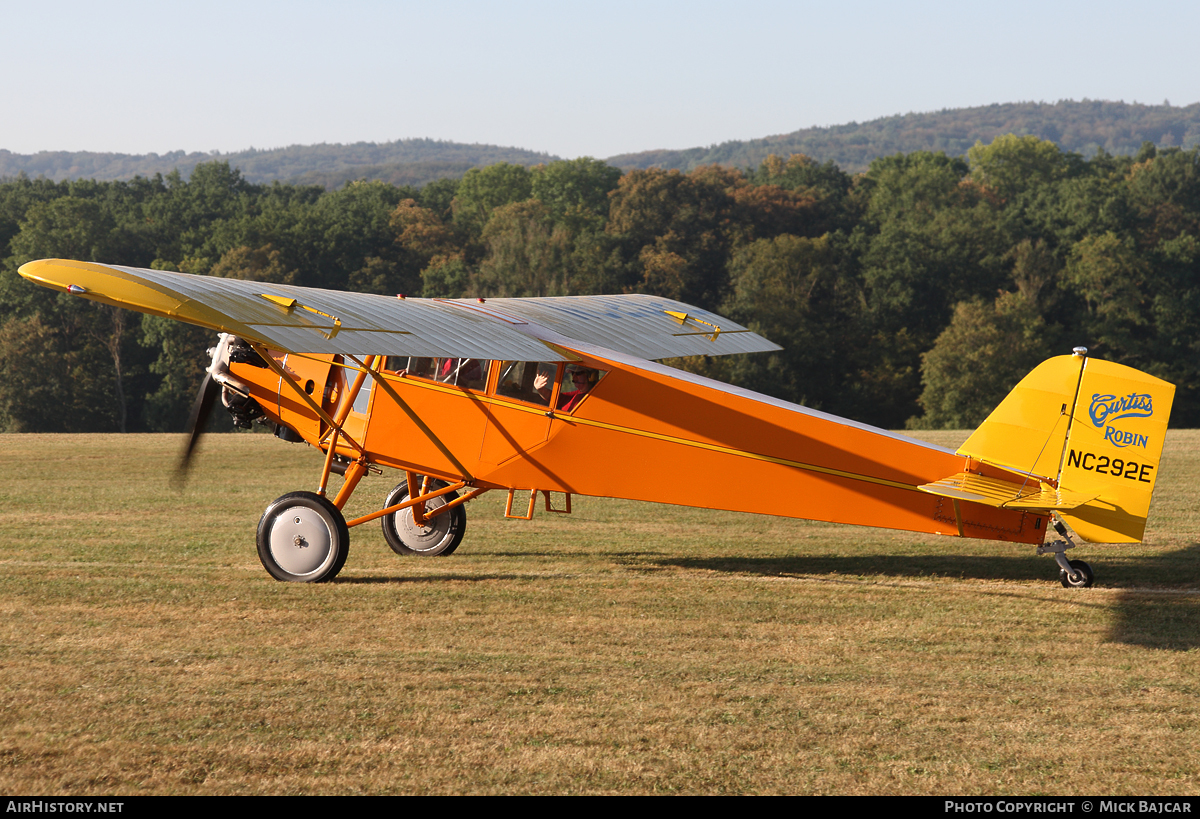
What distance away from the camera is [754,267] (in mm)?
54281

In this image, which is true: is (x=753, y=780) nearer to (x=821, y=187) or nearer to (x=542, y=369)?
(x=542, y=369)

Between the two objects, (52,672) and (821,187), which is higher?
(821,187)

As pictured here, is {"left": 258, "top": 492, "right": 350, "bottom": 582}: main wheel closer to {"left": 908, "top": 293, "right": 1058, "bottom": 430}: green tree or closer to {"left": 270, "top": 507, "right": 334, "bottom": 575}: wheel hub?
{"left": 270, "top": 507, "right": 334, "bottom": 575}: wheel hub

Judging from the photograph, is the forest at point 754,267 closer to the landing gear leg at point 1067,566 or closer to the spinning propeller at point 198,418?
the spinning propeller at point 198,418

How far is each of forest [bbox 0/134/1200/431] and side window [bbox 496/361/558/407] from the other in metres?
37.3

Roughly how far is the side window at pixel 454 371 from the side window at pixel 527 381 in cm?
15

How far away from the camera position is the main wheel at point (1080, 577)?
765 cm

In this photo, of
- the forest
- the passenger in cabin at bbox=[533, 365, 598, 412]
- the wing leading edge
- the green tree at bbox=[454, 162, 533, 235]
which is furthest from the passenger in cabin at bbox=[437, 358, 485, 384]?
the green tree at bbox=[454, 162, 533, 235]

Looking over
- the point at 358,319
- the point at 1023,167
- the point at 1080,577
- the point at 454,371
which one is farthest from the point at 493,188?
the point at 1080,577

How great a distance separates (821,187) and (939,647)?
226 feet

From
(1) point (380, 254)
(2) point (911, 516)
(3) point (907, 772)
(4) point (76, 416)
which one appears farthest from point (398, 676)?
(1) point (380, 254)

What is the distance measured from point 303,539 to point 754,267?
4840 centimetres

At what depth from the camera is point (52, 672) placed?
18.2 ft

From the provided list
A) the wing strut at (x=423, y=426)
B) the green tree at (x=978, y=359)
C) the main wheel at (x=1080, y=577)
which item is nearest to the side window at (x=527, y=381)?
the wing strut at (x=423, y=426)
